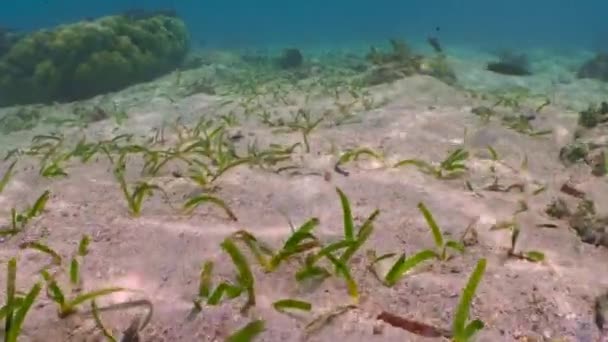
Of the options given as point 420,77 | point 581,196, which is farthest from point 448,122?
point 420,77

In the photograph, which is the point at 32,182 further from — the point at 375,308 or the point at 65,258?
the point at 375,308

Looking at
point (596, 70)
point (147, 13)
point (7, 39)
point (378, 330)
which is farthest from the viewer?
point (147, 13)

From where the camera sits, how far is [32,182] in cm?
443

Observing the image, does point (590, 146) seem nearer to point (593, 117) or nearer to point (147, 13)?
point (593, 117)

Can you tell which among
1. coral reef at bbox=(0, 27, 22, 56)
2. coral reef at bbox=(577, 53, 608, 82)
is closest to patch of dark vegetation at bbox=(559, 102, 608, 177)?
coral reef at bbox=(577, 53, 608, 82)

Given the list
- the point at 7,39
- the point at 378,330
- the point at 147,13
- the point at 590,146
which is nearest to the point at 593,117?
the point at 590,146

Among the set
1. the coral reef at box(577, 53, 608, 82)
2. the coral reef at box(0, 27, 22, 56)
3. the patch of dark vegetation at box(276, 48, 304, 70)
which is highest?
the coral reef at box(0, 27, 22, 56)

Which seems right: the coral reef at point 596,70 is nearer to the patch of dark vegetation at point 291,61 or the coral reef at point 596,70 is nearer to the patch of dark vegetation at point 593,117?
the patch of dark vegetation at point 291,61

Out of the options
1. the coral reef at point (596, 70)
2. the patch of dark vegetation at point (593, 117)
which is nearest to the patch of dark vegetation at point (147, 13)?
the coral reef at point (596, 70)

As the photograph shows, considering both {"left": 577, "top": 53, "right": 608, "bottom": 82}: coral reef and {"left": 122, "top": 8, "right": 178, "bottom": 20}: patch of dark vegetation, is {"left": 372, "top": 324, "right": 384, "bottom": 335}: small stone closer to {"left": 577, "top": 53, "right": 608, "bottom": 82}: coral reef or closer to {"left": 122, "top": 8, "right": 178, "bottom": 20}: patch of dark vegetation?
{"left": 577, "top": 53, "right": 608, "bottom": 82}: coral reef

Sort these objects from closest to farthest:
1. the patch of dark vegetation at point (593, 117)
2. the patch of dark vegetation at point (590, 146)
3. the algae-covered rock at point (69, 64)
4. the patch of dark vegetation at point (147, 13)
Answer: the patch of dark vegetation at point (590, 146) < the patch of dark vegetation at point (593, 117) < the algae-covered rock at point (69, 64) < the patch of dark vegetation at point (147, 13)

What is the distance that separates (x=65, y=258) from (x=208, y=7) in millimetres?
106391

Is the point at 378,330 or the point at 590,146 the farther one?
the point at 590,146

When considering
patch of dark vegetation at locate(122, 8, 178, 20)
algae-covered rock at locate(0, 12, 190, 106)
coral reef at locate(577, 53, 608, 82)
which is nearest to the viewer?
algae-covered rock at locate(0, 12, 190, 106)
